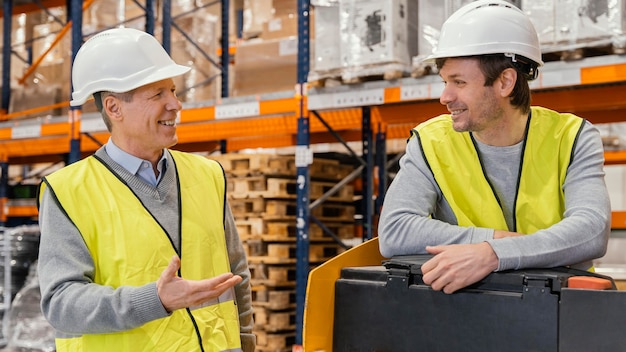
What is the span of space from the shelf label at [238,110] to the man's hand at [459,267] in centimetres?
443

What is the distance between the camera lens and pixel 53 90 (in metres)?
8.39

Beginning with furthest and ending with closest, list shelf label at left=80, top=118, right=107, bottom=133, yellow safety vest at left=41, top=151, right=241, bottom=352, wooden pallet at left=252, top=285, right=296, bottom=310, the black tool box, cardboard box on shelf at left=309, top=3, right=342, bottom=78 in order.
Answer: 1. shelf label at left=80, top=118, right=107, bottom=133
2. wooden pallet at left=252, top=285, right=296, bottom=310
3. cardboard box on shelf at left=309, top=3, right=342, bottom=78
4. yellow safety vest at left=41, top=151, right=241, bottom=352
5. the black tool box

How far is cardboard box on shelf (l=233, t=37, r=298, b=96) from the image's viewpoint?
7.20m

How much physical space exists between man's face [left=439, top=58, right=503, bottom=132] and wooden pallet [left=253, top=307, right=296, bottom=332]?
4537 millimetres

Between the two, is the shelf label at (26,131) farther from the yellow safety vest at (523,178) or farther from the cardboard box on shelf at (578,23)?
the yellow safety vest at (523,178)

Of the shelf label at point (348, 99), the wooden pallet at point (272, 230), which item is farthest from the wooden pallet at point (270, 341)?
the shelf label at point (348, 99)

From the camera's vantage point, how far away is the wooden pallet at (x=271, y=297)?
6727mm

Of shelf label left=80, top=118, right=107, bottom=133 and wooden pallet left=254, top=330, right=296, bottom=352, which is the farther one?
shelf label left=80, top=118, right=107, bottom=133

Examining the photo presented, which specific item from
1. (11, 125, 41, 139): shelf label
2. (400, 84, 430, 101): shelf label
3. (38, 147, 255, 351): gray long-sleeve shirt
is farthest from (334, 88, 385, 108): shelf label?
(11, 125, 41, 139): shelf label

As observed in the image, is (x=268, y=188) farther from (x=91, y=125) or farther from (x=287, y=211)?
(x=91, y=125)

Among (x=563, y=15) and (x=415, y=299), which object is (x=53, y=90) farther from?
(x=415, y=299)

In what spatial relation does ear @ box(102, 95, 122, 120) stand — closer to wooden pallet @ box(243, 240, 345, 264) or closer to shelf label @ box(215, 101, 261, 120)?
shelf label @ box(215, 101, 261, 120)

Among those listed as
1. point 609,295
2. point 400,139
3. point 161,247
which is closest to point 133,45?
point 161,247

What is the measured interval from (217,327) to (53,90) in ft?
21.5
